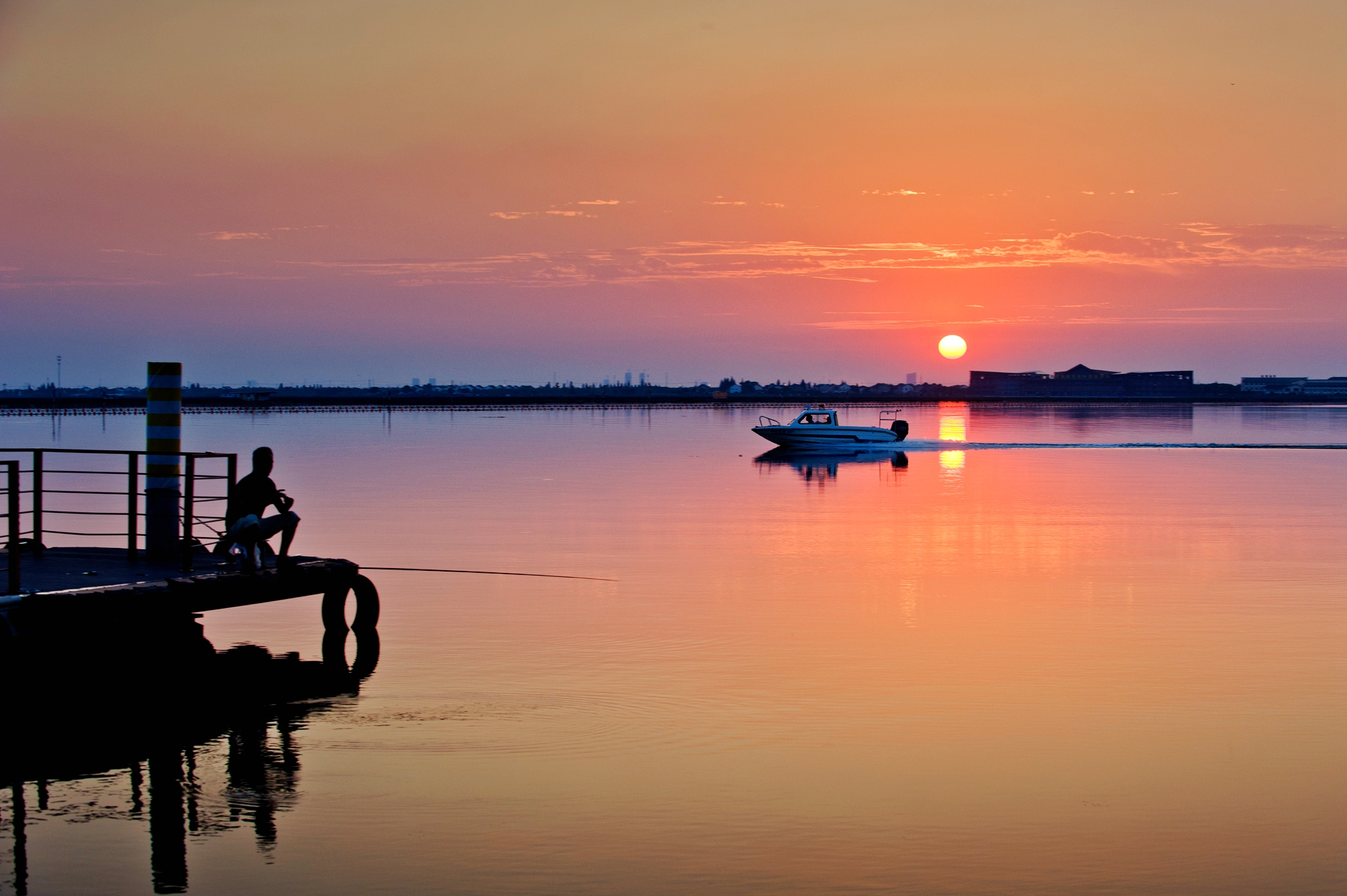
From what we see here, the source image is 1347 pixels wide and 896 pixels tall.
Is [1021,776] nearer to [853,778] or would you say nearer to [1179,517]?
[853,778]

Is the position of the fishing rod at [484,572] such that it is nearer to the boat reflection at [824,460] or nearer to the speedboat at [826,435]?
the boat reflection at [824,460]

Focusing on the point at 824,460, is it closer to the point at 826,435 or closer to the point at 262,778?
the point at 826,435

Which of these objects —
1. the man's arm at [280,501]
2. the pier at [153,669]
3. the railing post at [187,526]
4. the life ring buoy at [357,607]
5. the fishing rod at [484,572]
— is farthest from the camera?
the fishing rod at [484,572]

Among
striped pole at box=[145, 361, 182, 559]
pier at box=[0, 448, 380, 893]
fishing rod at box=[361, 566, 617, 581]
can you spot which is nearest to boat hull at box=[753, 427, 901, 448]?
fishing rod at box=[361, 566, 617, 581]

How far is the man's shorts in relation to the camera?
1725cm

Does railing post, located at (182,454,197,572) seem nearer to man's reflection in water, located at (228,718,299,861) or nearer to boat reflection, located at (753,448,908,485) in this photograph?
man's reflection in water, located at (228,718,299,861)

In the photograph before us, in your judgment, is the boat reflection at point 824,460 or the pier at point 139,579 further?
the boat reflection at point 824,460

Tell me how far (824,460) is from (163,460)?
67.3m

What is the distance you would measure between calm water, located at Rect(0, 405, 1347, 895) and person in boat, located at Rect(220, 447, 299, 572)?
6.44 feet

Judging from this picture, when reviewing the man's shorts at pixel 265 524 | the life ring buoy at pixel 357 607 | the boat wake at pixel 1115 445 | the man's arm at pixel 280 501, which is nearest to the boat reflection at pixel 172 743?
the life ring buoy at pixel 357 607

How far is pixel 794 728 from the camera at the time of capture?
14.7m

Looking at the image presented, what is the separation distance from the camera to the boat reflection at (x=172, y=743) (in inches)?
443

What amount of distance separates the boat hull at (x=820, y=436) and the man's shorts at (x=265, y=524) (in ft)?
240

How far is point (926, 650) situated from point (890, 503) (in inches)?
1192
